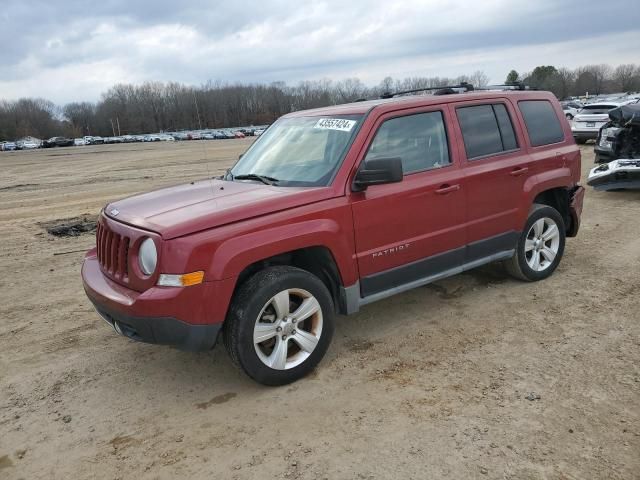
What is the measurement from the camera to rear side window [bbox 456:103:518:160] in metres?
4.76

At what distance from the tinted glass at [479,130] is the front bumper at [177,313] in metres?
2.58

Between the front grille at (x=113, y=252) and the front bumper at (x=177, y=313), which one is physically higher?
the front grille at (x=113, y=252)

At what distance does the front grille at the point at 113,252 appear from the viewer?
365cm

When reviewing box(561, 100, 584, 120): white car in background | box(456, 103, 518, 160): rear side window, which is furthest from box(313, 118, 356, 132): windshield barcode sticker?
box(561, 100, 584, 120): white car in background

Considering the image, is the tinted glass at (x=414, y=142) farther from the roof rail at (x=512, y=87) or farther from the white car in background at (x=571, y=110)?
the white car in background at (x=571, y=110)

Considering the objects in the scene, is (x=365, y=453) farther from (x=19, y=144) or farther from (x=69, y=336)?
(x=19, y=144)

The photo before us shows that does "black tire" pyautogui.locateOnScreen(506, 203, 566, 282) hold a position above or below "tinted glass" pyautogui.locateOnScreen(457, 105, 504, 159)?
below

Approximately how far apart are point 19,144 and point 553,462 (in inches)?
3726

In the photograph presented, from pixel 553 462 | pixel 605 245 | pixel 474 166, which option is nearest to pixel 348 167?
pixel 474 166

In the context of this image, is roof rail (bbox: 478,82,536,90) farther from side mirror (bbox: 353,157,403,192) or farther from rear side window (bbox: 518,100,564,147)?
side mirror (bbox: 353,157,403,192)

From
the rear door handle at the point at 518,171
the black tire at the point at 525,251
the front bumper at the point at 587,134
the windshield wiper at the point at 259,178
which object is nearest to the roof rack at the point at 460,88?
the rear door handle at the point at 518,171

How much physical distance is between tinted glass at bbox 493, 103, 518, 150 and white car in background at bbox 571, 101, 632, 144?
1494 centimetres

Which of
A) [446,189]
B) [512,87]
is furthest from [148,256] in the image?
[512,87]

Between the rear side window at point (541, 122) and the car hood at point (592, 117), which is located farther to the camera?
the car hood at point (592, 117)
